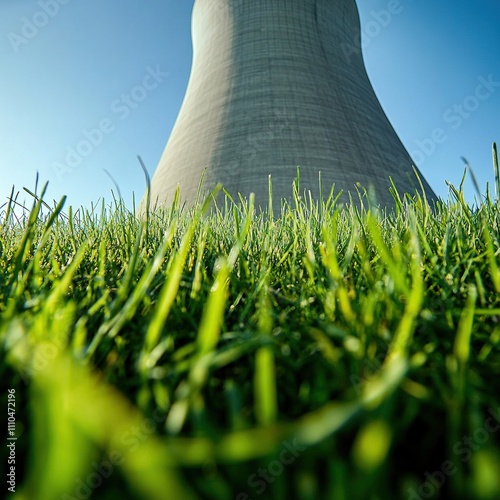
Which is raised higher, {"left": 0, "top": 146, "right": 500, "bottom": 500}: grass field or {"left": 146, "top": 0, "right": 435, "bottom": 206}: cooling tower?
{"left": 146, "top": 0, "right": 435, "bottom": 206}: cooling tower

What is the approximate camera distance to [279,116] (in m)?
3.65

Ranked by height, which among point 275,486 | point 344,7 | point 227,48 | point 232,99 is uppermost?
point 344,7

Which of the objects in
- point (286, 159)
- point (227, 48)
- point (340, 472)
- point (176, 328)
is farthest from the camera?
point (227, 48)

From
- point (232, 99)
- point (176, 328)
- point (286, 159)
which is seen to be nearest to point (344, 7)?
point (232, 99)

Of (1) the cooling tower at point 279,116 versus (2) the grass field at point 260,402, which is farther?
(1) the cooling tower at point 279,116

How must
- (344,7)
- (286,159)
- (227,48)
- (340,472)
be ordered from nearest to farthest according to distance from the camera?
(340,472), (286,159), (227,48), (344,7)

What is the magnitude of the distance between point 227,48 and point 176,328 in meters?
4.24

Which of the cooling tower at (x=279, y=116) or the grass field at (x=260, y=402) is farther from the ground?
the cooling tower at (x=279, y=116)

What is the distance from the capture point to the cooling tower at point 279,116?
3.51m

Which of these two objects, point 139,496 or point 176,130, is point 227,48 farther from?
point 139,496

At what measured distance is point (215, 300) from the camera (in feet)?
0.59

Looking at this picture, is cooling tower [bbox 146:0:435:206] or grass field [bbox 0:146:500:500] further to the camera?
cooling tower [bbox 146:0:435:206]

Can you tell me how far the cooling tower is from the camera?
3.51 meters

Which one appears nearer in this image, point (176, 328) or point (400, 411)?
point (400, 411)
